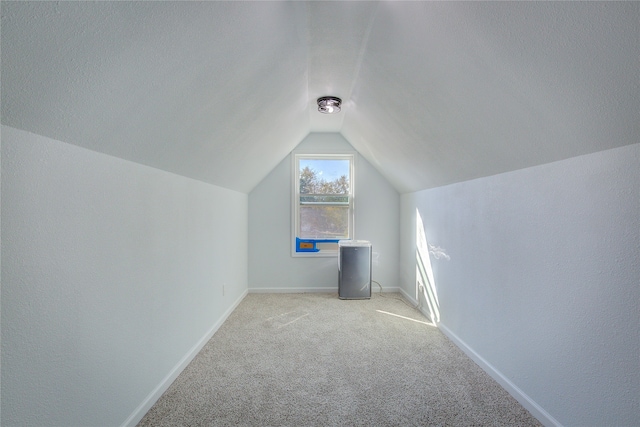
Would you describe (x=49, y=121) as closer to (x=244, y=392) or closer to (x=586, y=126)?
(x=244, y=392)

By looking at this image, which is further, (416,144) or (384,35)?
(416,144)

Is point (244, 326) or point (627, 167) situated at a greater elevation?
point (627, 167)

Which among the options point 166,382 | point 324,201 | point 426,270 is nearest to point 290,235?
point 324,201

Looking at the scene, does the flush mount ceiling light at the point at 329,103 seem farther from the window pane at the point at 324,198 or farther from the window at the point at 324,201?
the window pane at the point at 324,198

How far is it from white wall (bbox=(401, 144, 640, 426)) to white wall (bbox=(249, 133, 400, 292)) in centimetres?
215

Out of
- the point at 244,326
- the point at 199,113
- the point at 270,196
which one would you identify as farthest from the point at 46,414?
the point at 270,196

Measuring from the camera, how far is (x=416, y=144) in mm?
2779

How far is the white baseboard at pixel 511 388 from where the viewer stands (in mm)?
1769

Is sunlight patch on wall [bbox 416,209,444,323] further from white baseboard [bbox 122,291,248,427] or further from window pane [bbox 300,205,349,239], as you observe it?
white baseboard [bbox 122,291,248,427]

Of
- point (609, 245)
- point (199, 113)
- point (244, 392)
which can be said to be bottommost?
point (244, 392)

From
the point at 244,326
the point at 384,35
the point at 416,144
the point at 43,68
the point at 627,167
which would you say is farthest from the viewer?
the point at 244,326

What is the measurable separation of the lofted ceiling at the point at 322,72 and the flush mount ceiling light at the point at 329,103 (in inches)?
17.0

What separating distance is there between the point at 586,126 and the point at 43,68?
204 cm

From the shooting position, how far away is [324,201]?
16.0 feet
